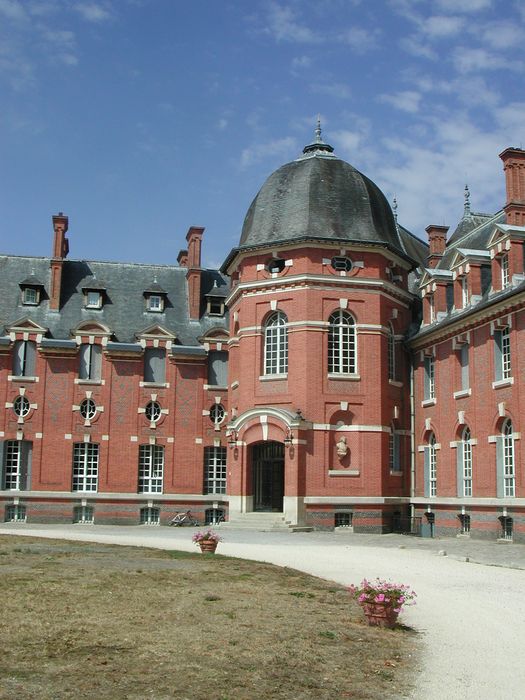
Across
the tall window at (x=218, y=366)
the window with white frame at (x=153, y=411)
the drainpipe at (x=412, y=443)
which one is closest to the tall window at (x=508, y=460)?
the drainpipe at (x=412, y=443)

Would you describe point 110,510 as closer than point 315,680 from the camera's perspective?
No

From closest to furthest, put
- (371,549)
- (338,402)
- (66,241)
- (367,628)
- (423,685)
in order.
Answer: (423,685)
(367,628)
(371,549)
(338,402)
(66,241)

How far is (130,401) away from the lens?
136 ft

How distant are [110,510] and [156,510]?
2172 mm

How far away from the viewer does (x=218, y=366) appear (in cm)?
4259

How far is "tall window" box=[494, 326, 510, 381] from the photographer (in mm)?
30109

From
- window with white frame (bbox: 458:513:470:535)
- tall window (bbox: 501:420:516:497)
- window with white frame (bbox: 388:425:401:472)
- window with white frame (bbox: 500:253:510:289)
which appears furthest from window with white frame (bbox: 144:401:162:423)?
window with white frame (bbox: 500:253:510:289)

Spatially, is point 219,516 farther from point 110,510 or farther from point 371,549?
point 371,549

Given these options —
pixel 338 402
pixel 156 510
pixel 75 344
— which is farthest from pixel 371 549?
pixel 75 344

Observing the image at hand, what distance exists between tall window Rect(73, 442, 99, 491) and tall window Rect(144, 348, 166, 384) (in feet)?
13.8

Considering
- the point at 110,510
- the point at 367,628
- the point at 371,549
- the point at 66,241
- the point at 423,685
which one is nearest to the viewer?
the point at 423,685

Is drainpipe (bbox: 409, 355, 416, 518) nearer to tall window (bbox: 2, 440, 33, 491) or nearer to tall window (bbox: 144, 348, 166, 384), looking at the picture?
tall window (bbox: 144, 348, 166, 384)

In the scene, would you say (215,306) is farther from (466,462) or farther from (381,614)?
(381,614)

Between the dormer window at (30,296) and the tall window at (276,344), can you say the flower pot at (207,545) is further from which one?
the dormer window at (30,296)
